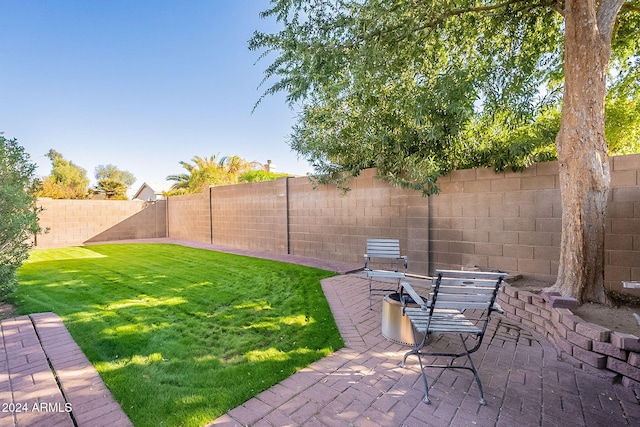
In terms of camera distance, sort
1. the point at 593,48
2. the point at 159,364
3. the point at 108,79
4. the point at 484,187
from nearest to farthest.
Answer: the point at 159,364 → the point at 593,48 → the point at 484,187 → the point at 108,79

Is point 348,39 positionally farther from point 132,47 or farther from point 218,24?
point 132,47

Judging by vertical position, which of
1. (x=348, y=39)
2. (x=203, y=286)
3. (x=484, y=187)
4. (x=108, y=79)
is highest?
(x=108, y=79)

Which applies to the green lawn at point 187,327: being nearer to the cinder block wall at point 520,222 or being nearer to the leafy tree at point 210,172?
the cinder block wall at point 520,222

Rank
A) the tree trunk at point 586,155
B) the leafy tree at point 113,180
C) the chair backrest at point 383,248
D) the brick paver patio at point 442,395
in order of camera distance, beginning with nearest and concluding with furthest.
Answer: the brick paver patio at point 442,395 → the tree trunk at point 586,155 → the chair backrest at point 383,248 → the leafy tree at point 113,180

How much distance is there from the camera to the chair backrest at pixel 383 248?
200 inches

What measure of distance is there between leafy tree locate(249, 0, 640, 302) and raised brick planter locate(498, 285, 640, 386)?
0.50 meters

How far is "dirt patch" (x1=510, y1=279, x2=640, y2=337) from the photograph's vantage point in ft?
8.86

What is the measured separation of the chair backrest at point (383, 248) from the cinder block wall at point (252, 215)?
174 inches

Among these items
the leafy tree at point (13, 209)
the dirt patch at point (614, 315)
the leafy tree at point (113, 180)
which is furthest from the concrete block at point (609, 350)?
the leafy tree at point (113, 180)

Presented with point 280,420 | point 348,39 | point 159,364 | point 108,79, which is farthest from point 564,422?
point 108,79

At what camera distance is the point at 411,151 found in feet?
18.9

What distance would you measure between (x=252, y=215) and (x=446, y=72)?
7.57 meters

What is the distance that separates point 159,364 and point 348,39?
16.4 feet

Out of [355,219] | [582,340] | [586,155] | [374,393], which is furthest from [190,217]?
[582,340]
